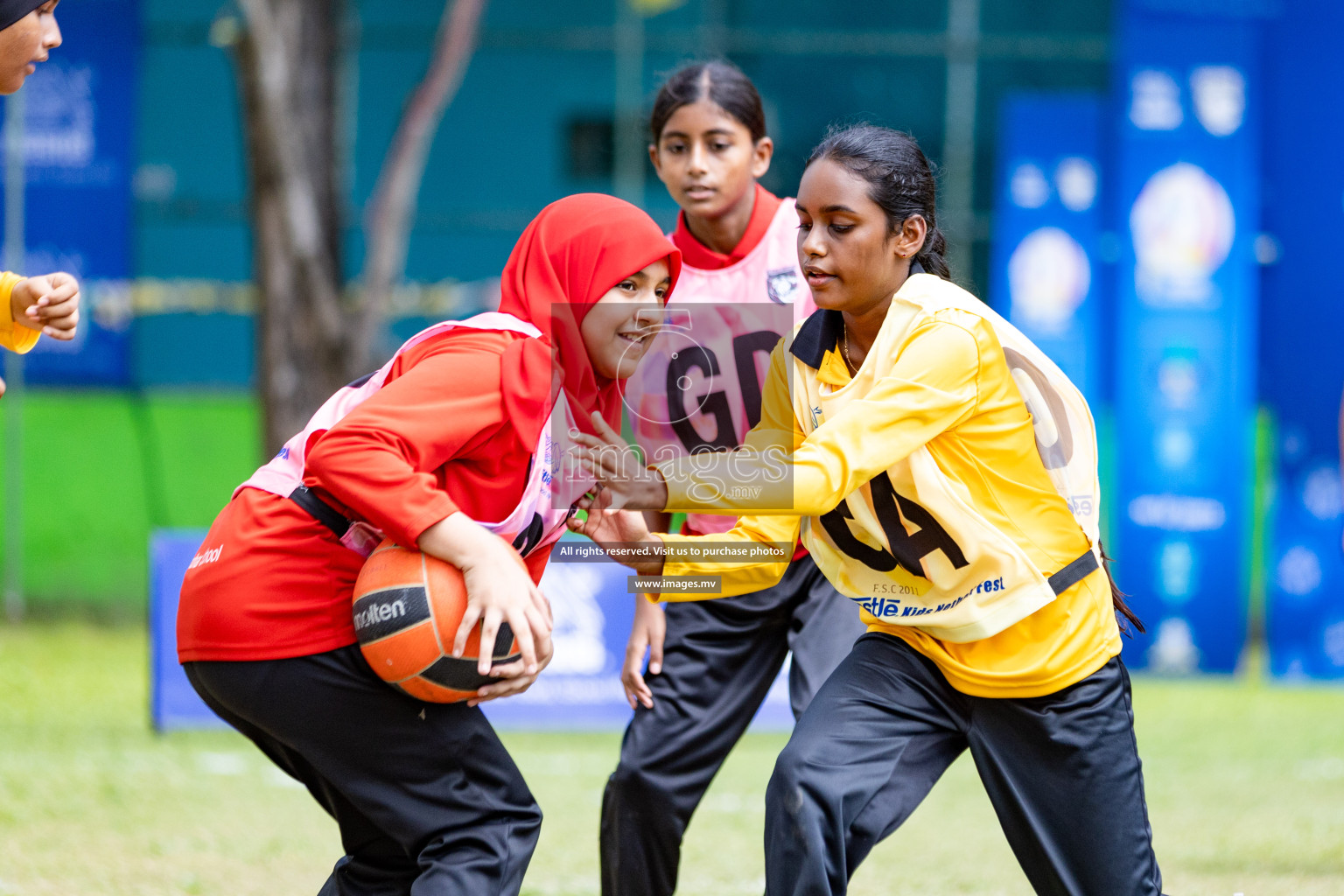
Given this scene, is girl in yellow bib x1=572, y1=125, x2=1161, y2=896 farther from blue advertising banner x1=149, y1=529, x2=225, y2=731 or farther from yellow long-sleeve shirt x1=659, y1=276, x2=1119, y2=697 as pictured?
blue advertising banner x1=149, y1=529, x2=225, y2=731

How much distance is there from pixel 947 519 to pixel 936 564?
10 centimetres

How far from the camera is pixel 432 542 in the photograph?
266 centimetres

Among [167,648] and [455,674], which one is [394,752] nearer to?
[455,674]

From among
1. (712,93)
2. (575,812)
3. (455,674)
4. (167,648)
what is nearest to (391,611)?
(455,674)

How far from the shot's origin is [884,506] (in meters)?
3.05

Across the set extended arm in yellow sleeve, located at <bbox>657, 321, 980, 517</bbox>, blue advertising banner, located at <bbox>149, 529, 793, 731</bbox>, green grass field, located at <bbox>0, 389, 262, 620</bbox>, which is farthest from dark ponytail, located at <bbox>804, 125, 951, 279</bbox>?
green grass field, located at <bbox>0, 389, 262, 620</bbox>

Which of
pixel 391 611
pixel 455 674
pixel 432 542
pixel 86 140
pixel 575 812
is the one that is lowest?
pixel 575 812

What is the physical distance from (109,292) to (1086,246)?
7.00 meters

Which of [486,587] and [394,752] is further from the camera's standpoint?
[394,752]

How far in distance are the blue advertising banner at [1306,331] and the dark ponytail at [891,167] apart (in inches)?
249

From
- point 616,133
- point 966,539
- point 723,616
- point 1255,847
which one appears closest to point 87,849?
point 723,616

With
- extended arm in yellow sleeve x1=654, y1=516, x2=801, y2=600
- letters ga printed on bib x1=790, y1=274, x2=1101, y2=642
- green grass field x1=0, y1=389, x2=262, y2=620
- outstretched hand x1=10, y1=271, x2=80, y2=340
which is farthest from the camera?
green grass field x1=0, y1=389, x2=262, y2=620

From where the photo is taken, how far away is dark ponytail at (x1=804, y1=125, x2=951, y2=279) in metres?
3.05

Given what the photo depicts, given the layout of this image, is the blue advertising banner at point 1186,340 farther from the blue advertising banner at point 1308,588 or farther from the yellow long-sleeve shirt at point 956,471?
the yellow long-sleeve shirt at point 956,471
